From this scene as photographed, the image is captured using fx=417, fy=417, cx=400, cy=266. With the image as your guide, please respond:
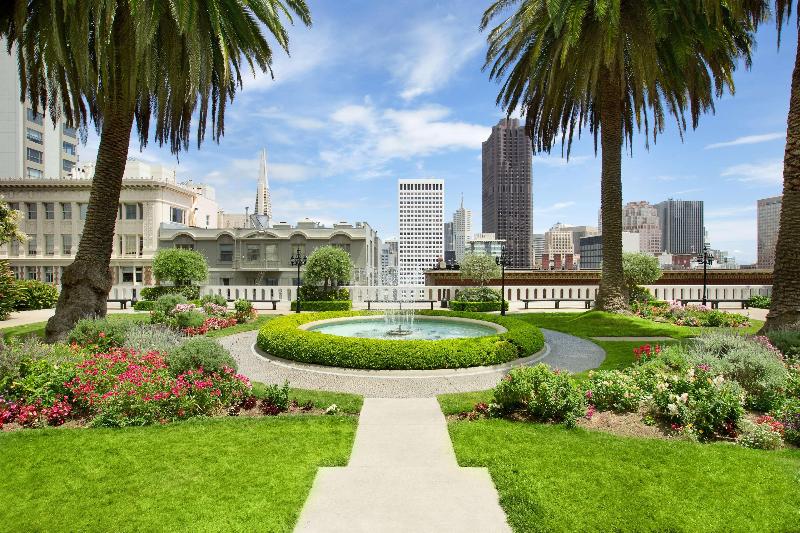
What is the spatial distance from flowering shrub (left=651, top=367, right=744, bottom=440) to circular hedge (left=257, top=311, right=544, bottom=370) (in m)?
4.63

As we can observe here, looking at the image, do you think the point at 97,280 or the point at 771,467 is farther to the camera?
the point at 97,280

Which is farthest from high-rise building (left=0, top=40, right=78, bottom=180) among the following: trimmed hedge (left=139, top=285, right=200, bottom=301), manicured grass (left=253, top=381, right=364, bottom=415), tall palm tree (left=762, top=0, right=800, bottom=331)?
tall palm tree (left=762, top=0, right=800, bottom=331)

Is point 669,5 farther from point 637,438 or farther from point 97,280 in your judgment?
point 97,280

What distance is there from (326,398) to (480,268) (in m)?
21.0

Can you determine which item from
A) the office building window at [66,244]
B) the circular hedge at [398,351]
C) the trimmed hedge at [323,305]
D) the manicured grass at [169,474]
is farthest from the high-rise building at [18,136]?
the manicured grass at [169,474]

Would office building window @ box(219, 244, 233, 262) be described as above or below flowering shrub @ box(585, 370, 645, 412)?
above

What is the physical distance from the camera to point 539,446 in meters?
6.42

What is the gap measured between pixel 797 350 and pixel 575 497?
371 inches

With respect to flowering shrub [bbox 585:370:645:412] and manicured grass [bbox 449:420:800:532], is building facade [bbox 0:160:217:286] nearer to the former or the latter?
flowering shrub [bbox 585:370:645:412]

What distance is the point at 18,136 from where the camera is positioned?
57.9m

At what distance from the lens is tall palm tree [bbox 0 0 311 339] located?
448 inches

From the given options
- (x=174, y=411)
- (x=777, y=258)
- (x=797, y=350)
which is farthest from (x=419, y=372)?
(x=777, y=258)

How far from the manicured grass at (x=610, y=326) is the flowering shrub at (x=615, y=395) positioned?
9283mm

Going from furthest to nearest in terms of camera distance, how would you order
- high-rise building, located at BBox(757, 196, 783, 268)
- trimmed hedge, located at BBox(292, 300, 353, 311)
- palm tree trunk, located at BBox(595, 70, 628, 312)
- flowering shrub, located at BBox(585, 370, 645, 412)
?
1. high-rise building, located at BBox(757, 196, 783, 268)
2. trimmed hedge, located at BBox(292, 300, 353, 311)
3. palm tree trunk, located at BBox(595, 70, 628, 312)
4. flowering shrub, located at BBox(585, 370, 645, 412)
